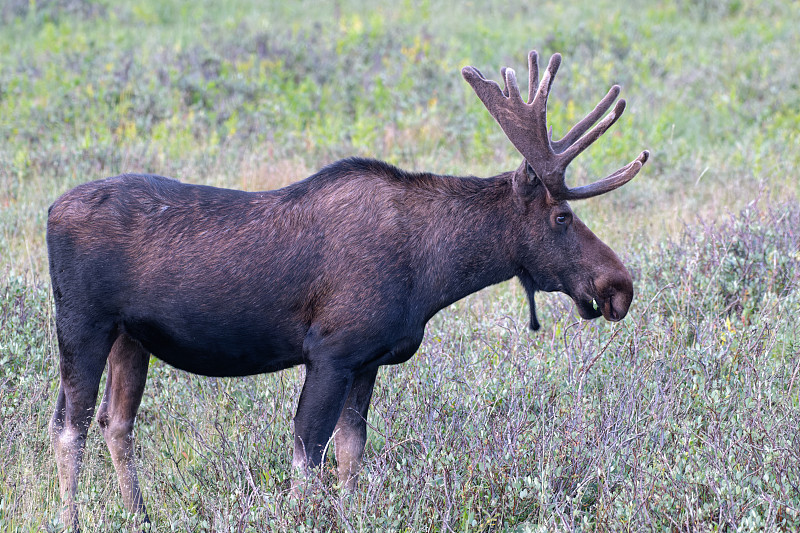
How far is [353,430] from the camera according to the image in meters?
4.58

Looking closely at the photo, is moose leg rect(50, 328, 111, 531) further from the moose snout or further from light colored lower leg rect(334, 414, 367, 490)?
the moose snout

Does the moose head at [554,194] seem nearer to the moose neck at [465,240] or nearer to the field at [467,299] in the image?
the moose neck at [465,240]

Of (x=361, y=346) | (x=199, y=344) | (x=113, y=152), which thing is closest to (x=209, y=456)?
(x=199, y=344)

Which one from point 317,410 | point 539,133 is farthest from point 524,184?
point 317,410

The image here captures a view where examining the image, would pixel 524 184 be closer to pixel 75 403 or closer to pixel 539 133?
pixel 539 133

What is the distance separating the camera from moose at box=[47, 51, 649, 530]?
4.14 m

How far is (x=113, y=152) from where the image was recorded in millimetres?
9281

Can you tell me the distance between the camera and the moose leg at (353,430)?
14.8 ft

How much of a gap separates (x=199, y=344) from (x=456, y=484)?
1373 millimetres

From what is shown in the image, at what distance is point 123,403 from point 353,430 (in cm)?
122

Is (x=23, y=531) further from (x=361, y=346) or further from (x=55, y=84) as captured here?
(x=55, y=84)

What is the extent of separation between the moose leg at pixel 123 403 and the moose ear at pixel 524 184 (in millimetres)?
2072

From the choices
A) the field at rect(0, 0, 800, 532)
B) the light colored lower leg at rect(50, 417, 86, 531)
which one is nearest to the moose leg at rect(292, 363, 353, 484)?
the field at rect(0, 0, 800, 532)

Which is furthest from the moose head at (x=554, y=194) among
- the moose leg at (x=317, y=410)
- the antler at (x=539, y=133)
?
the moose leg at (x=317, y=410)
